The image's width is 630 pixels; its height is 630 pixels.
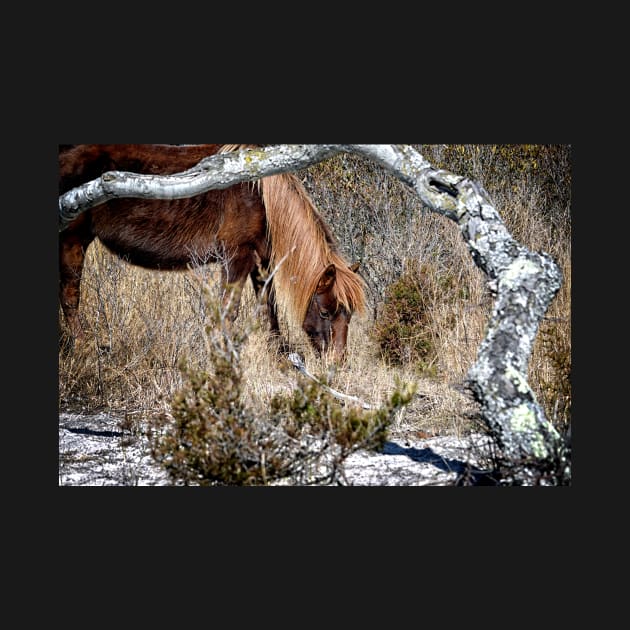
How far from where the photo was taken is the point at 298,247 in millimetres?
6898

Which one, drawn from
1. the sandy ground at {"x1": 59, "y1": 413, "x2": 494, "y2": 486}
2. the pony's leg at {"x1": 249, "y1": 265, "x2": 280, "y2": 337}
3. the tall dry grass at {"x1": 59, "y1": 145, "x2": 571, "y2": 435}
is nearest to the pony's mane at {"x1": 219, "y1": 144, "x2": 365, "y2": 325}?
the pony's leg at {"x1": 249, "y1": 265, "x2": 280, "y2": 337}

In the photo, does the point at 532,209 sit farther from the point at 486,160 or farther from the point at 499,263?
the point at 499,263

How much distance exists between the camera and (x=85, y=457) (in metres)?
5.64

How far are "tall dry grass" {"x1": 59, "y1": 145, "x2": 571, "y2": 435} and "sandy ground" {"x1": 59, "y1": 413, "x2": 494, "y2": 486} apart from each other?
28cm

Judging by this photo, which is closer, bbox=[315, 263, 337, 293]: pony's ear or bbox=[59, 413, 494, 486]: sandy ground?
bbox=[59, 413, 494, 486]: sandy ground

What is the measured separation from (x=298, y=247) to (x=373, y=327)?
98 cm

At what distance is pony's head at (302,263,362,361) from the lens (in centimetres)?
688

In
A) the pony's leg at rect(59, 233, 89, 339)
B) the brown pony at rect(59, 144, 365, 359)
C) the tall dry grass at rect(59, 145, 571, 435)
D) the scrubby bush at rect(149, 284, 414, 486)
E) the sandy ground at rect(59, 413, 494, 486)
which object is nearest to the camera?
the scrubby bush at rect(149, 284, 414, 486)

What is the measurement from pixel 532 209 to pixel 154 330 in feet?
10.2

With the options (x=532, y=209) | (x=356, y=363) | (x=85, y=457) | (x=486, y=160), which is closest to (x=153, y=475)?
(x=85, y=457)

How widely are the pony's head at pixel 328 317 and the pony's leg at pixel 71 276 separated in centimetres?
176

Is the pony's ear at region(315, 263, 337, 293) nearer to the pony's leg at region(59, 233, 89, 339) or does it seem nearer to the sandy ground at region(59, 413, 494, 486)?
the sandy ground at region(59, 413, 494, 486)

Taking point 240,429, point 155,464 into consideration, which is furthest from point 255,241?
point 240,429

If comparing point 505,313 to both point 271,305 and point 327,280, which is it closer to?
point 327,280
